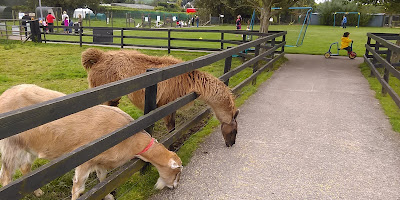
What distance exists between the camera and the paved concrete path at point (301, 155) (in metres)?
3.44

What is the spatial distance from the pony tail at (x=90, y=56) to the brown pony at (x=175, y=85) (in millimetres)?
27

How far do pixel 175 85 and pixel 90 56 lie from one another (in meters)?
1.67

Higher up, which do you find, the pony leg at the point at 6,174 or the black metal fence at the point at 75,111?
the black metal fence at the point at 75,111

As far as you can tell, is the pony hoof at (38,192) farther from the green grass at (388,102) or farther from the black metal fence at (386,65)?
the black metal fence at (386,65)

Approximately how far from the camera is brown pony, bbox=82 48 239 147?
4.40 metres

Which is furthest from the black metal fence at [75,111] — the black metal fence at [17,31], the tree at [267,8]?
the black metal fence at [17,31]

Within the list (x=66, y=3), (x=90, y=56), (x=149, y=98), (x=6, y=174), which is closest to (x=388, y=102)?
(x=149, y=98)

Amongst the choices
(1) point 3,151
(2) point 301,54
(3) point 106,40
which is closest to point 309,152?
(1) point 3,151

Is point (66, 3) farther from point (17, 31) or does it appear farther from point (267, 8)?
point (267, 8)

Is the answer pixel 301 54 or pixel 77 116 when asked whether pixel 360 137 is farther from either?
pixel 301 54

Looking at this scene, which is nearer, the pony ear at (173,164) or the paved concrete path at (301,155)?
the pony ear at (173,164)

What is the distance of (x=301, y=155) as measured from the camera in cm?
433

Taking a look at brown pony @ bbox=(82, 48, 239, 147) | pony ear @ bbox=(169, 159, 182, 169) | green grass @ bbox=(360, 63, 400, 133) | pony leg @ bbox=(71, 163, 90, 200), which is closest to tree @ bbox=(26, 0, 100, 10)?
green grass @ bbox=(360, 63, 400, 133)

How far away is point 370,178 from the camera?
3727mm
